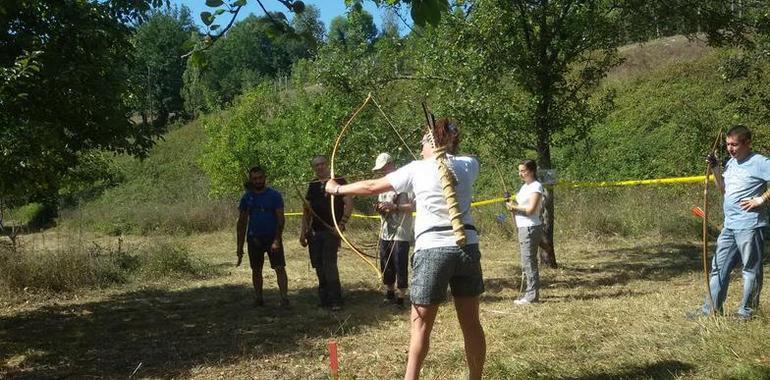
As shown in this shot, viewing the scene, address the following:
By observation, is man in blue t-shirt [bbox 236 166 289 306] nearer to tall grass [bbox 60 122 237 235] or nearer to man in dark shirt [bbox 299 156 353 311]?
man in dark shirt [bbox 299 156 353 311]

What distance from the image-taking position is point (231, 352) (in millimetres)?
5777

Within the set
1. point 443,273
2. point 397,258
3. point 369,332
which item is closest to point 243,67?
point 397,258

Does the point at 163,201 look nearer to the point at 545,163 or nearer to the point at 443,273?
the point at 545,163

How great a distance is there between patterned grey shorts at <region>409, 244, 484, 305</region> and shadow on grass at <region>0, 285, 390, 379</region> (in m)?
2.18

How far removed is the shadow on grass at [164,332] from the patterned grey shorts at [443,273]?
218 cm

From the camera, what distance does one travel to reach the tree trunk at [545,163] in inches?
376

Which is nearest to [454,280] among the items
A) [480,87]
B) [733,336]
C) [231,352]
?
[733,336]

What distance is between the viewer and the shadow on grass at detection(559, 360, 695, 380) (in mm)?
4195

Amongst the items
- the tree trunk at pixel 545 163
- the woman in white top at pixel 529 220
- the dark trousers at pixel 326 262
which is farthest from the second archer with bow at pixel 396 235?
the tree trunk at pixel 545 163

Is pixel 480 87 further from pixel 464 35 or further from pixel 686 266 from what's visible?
pixel 686 266

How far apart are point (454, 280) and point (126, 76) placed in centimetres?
508

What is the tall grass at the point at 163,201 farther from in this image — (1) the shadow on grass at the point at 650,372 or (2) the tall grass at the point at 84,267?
(1) the shadow on grass at the point at 650,372

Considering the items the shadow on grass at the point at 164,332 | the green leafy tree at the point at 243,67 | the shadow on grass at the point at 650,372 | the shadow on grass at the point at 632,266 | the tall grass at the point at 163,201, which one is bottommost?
the shadow on grass at the point at 632,266

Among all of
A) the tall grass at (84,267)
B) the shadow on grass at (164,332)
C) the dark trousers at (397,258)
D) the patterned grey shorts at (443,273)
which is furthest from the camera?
the tall grass at (84,267)
